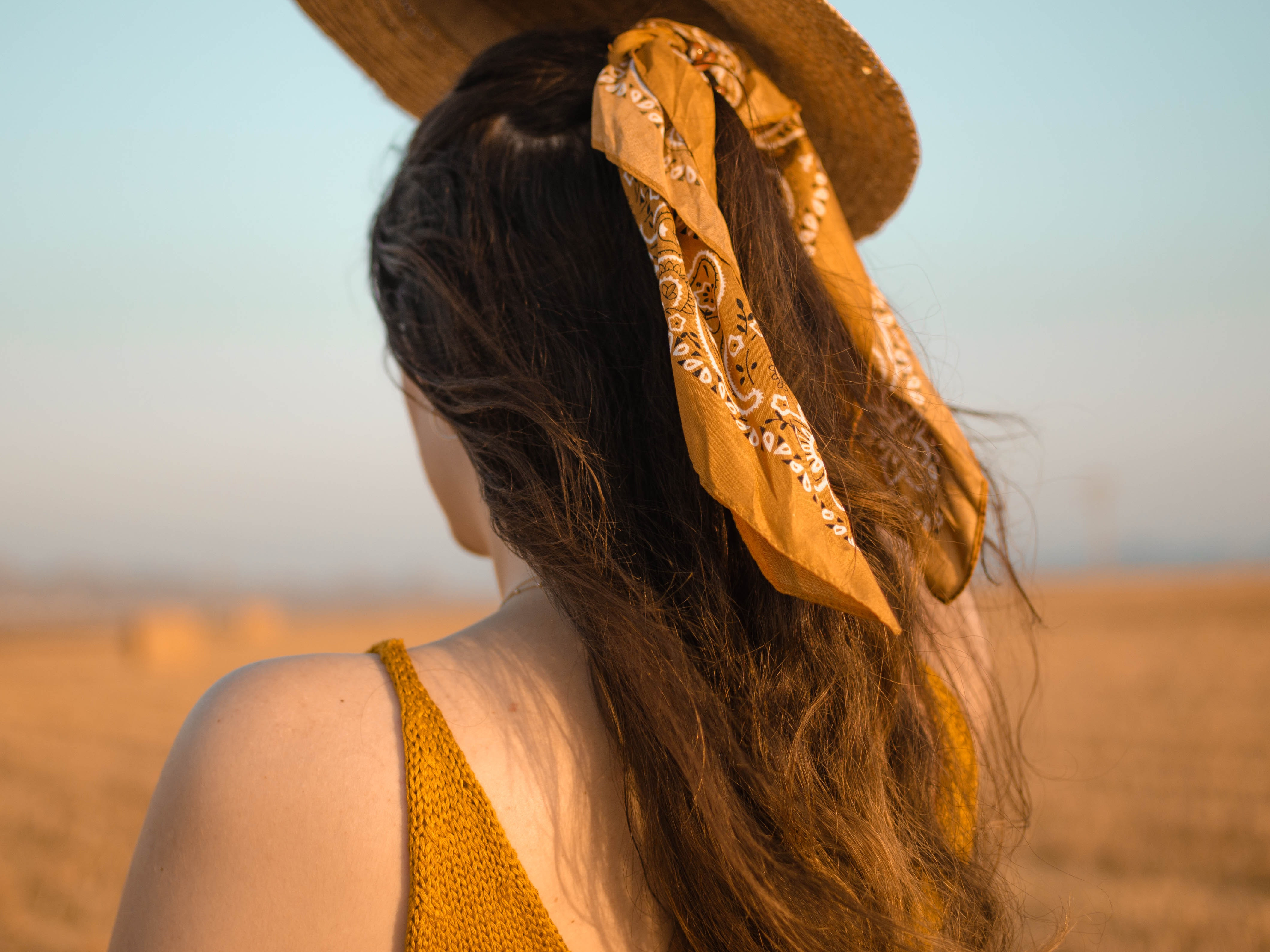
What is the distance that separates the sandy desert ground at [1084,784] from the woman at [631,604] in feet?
1.73

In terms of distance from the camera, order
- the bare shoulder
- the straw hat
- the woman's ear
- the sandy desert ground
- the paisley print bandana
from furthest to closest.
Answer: the sandy desert ground < the straw hat < the woman's ear < the paisley print bandana < the bare shoulder

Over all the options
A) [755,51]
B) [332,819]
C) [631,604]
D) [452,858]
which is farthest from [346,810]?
[755,51]

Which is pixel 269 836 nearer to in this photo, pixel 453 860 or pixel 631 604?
pixel 453 860

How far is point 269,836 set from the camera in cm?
82

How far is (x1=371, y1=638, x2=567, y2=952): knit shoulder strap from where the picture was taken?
85cm

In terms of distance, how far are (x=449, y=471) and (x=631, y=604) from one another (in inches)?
18.9

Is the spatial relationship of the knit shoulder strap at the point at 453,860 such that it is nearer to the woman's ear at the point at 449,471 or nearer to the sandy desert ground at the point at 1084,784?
the woman's ear at the point at 449,471

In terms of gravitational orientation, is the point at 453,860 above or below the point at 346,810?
below

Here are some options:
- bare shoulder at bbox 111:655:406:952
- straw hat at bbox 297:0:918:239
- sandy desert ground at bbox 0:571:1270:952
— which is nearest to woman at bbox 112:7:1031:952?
bare shoulder at bbox 111:655:406:952

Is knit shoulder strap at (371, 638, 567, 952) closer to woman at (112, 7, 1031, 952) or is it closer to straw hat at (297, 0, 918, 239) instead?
woman at (112, 7, 1031, 952)

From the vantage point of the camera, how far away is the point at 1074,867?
3.76m

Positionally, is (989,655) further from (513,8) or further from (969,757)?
(513,8)

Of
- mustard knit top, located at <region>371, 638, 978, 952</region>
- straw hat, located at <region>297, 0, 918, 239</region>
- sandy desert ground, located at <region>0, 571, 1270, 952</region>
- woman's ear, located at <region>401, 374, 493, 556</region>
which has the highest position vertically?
straw hat, located at <region>297, 0, 918, 239</region>

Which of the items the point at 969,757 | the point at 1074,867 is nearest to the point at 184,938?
the point at 969,757
